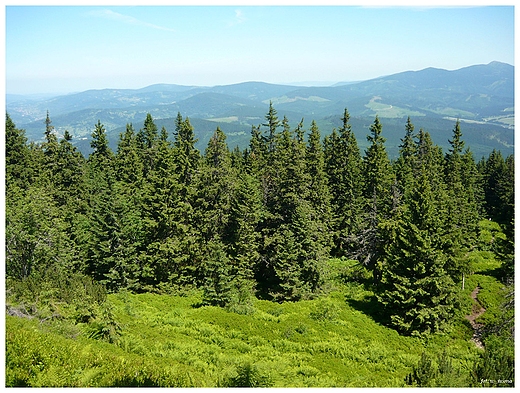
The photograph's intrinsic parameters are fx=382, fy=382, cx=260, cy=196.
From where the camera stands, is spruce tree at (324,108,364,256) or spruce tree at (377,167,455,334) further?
spruce tree at (324,108,364,256)

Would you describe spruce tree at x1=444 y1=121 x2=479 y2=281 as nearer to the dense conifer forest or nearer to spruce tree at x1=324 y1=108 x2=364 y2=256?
the dense conifer forest

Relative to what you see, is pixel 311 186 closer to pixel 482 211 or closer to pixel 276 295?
pixel 276 295

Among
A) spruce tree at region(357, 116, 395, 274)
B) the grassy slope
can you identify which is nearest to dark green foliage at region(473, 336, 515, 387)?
the grassy slope

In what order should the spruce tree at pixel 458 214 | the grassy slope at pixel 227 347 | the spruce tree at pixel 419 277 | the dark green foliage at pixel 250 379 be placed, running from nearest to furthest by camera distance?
the grassy slope at pixel 227 347
the dark green foliage at pixel 250 379
the spruce tree at pixel 419 277
the spruce tree at pixel 458 214

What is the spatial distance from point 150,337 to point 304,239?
15118 millimetres

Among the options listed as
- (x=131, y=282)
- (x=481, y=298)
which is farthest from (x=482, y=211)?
(x=131, y=282)

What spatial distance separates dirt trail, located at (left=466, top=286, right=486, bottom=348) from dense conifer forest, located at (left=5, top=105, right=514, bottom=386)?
0.28 m

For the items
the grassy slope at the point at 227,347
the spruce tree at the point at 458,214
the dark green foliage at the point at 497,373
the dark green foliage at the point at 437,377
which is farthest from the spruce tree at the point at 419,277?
the dark green foliage at the point at 437,377

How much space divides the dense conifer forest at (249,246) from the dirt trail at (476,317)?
28 cm

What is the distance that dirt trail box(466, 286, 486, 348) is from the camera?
917 inches

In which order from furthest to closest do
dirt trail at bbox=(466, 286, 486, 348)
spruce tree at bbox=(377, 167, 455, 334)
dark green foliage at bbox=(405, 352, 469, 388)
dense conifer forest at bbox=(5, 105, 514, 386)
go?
spruce tree at bbox=(377, 167, 455, 334) → dirt trail at bbox=(466, 286, 486, 348) → dense conifer forest at bbox=(5, 105, 514, 386) → dark green foliage at bbox=(405, 352, 469, 388)

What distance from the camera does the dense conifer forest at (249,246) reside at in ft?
62.9

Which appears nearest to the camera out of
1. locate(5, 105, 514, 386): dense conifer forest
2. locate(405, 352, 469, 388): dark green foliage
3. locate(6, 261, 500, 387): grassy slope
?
locate(6, 261, 500, 387): grassy slope

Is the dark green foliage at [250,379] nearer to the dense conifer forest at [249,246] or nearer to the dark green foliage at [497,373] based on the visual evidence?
the dense conifer forest at [249,246]
